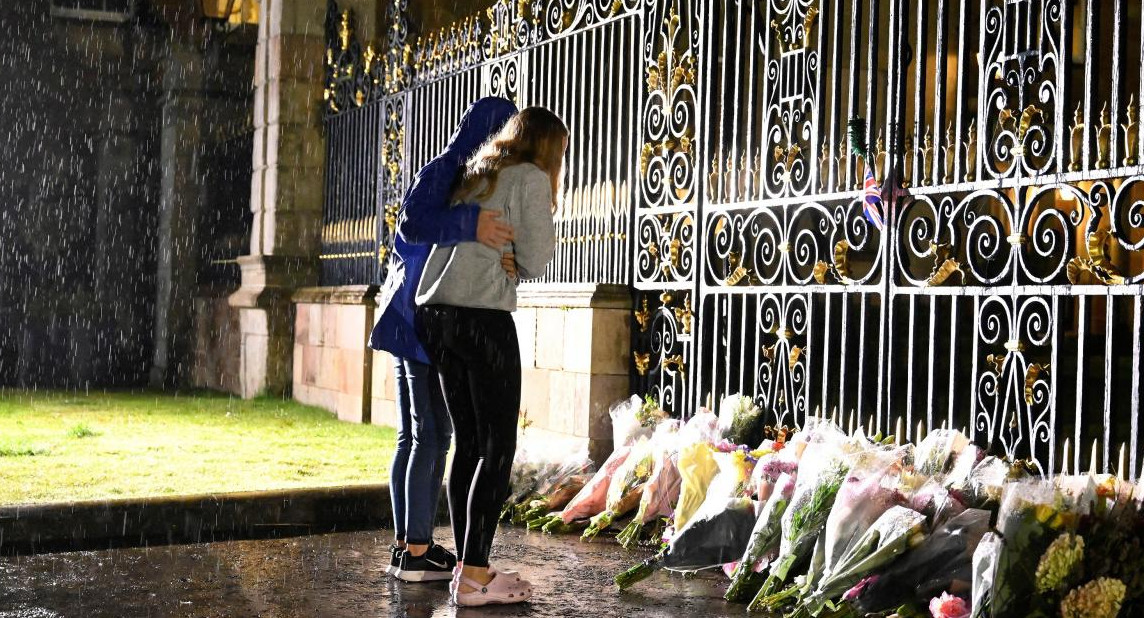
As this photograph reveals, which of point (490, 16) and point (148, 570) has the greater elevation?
point (490, 16)

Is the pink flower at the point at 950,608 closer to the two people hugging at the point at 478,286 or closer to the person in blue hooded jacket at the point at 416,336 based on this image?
the two people hugging at the point at 478,286

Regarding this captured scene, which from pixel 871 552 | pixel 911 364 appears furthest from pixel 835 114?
pixel 871 552

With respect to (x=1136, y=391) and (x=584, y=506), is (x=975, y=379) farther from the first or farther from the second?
(x=584, y=506)

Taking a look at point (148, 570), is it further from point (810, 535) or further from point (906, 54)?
point (906, 54)

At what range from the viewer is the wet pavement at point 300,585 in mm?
5020

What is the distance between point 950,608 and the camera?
4.59 m

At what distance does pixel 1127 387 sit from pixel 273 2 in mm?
9057

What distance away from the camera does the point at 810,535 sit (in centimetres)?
518

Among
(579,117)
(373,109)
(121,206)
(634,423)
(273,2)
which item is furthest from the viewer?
(121,206)

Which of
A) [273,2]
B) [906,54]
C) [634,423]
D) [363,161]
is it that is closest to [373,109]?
[363,161]

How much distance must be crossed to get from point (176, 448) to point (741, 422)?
495cm

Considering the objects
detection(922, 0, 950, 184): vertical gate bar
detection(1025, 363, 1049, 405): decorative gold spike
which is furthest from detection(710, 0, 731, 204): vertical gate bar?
detection(1025, 363, 1049, 405): decorative gold spike

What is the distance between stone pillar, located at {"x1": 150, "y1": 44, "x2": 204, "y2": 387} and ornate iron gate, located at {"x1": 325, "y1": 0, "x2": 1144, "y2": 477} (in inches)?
334

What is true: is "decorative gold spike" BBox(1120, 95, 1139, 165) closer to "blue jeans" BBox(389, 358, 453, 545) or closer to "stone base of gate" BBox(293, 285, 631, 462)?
"blue jeans" BBox(389, 358, 453, 545)
